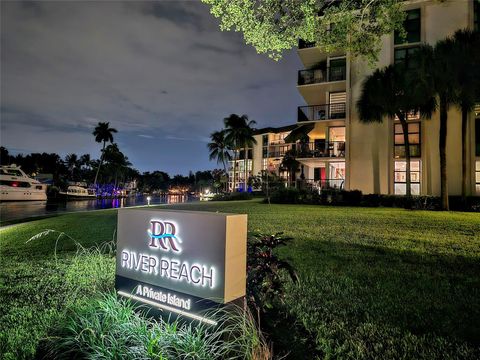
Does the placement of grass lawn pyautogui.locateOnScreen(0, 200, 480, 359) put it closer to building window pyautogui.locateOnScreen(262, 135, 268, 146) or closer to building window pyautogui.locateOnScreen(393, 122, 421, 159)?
building window pyautogui.locateOnScreen(393, 122, 421, 159)

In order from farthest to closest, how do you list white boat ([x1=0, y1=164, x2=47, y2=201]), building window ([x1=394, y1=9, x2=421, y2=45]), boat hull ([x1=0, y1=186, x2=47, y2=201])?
1. white boat ([x1=0, y1=164, x2=47, y2=201])
2. boat hull ([x1=0, y1=186, x2=47, y2=201])
3. building window ([x1=394, y1=9, x2=421, y2=45])

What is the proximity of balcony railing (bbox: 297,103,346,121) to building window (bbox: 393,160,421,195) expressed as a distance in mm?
6334

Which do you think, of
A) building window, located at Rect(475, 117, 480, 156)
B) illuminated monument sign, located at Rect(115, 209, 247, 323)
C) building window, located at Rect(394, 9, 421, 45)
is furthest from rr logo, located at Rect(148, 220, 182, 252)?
building window, located at Rect(394, 9, 421, 45)

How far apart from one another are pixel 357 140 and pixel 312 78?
676 centimetres

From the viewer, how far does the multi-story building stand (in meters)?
23.1

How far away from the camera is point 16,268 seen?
7066 millimetres

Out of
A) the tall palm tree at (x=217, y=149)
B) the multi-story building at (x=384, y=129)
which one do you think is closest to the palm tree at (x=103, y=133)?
the tall palm tree at (x=217, y=149)

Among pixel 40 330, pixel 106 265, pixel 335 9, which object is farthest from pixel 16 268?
pixel 335 9

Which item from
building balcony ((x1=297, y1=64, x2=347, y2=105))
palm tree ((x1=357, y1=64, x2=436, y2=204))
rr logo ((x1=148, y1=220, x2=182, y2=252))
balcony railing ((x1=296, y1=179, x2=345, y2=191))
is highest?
building balcony ((x1=297, y1=64, x2=347, y2=105))

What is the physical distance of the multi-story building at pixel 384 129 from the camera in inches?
910

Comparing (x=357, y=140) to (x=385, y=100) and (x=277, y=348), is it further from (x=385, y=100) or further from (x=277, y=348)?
(x=277, y=348)

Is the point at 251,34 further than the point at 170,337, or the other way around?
the point at 251,34

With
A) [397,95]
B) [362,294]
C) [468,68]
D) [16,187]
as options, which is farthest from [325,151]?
[16,187]

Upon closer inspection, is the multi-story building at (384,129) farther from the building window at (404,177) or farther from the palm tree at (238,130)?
the palm tree at (238,130)
